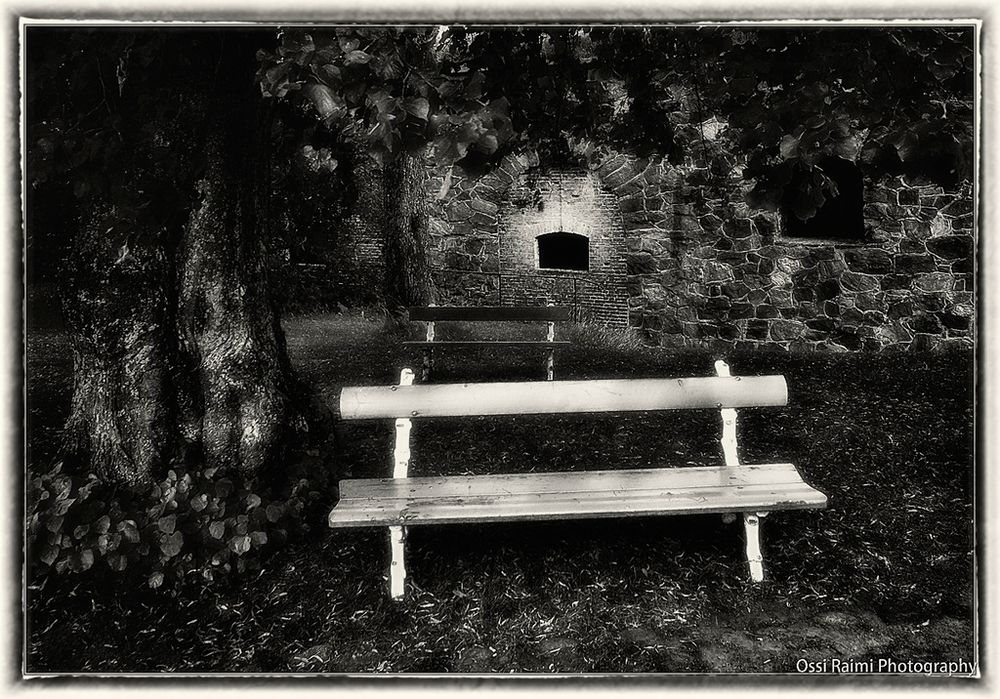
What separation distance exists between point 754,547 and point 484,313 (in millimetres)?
3260

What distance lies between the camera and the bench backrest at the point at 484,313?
632 cm

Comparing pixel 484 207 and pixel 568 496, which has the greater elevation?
pixel 484 207

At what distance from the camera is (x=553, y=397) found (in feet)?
11.6

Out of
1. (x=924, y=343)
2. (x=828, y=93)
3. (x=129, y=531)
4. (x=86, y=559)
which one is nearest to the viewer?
(x=828, y=93)

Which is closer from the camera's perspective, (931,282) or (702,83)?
(702,83)

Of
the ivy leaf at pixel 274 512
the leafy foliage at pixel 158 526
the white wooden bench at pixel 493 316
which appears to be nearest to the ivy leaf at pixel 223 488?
the leafy foliage at pixel 158 526

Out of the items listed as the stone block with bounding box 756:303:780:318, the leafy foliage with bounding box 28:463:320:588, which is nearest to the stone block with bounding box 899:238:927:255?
the stone block with bounding box 756:303:780:318

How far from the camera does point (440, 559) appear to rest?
375cm

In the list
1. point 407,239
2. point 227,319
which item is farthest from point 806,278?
point 227,319

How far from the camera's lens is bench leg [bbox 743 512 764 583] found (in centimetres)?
351

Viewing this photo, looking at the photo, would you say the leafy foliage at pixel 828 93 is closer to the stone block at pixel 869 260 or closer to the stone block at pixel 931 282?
the stone block at pixel 931 282

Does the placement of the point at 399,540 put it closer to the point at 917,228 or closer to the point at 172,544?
the point at 172,544

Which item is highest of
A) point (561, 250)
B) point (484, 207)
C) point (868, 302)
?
point (484, 207)

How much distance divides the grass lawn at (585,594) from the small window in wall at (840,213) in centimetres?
254
